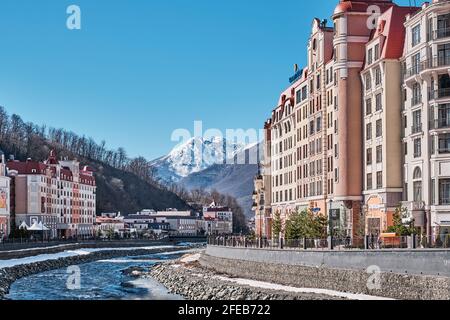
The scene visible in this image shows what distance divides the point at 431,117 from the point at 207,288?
2380cm

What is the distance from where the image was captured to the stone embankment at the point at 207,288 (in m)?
51.9

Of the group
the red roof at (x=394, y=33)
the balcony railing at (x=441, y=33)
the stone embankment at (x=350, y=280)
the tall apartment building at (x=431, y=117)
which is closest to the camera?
the stone embankment at (x=350, y=280)

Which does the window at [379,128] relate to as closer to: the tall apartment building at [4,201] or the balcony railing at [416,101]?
the balcony railing at [416,101]

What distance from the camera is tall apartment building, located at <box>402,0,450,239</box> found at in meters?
69.1

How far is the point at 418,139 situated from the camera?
72.8 meters

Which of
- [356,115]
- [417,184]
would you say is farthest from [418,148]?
[356,115]

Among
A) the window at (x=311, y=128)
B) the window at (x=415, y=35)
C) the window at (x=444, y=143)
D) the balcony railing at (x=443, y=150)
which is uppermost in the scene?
the window at (x=415, y=35)

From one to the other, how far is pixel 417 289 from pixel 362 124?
3900cm

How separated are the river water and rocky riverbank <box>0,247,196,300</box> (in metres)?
0.92

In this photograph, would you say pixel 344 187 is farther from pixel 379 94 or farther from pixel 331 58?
pixel 331 58

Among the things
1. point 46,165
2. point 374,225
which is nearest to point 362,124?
point 374,225

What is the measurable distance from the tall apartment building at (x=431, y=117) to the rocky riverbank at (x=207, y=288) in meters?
18.1

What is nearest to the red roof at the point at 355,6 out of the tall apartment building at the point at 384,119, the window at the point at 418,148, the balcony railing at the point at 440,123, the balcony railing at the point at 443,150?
the tall apartment building at the point at 384,119

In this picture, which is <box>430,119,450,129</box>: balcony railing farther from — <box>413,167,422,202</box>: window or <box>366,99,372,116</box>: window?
<box>366,99,372,116</box>: window
